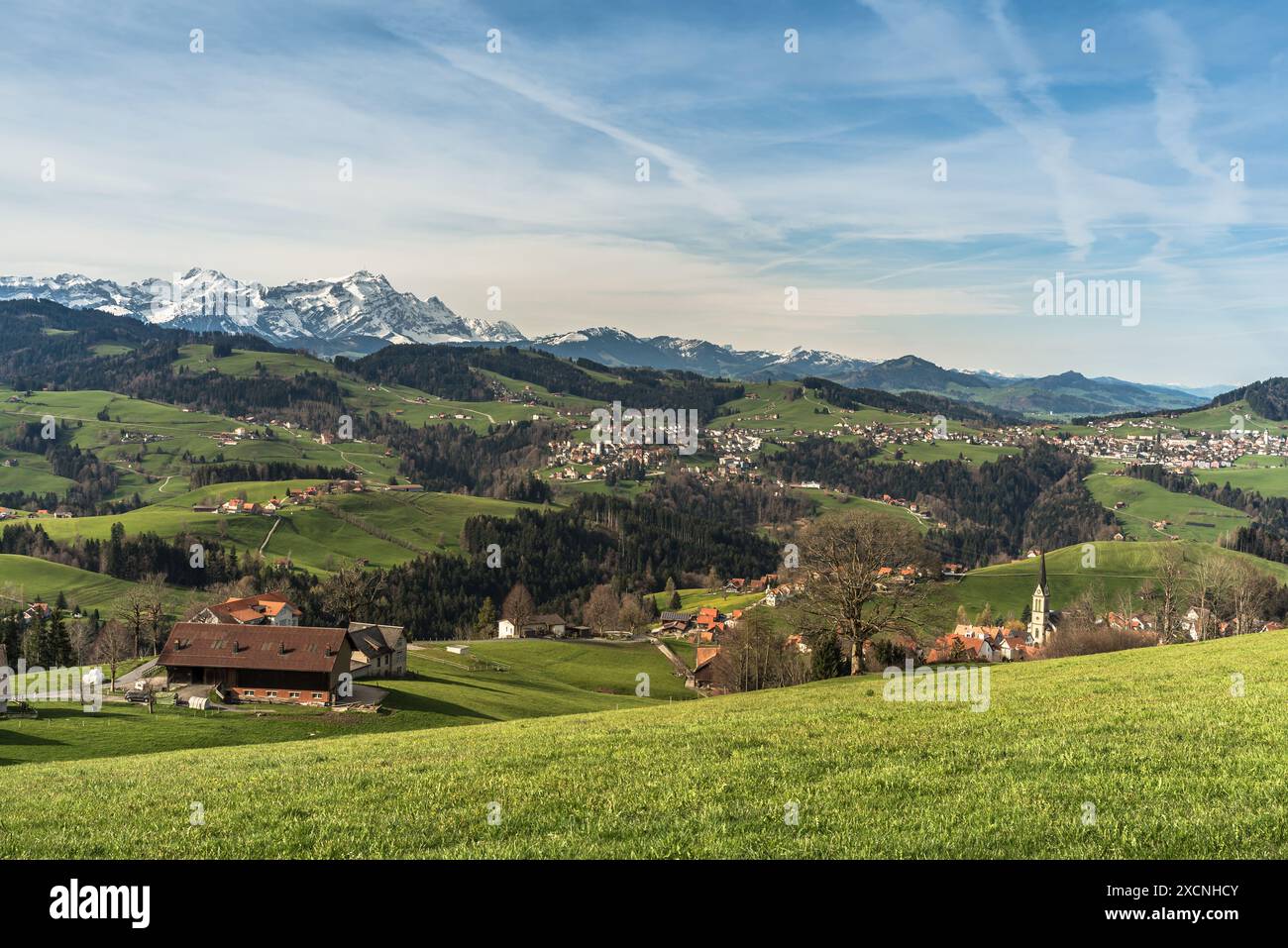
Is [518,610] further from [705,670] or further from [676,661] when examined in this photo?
[705,670]

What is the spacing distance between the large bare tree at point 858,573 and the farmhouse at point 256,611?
80040mm

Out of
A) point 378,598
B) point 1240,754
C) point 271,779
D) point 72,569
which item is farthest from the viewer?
point 72,569

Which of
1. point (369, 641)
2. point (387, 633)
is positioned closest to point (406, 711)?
point (369, 641)

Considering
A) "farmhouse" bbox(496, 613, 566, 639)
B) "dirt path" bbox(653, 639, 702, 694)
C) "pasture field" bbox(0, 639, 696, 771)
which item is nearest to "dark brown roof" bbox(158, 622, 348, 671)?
"pasture field" bbox(0, 639, 696, 771)

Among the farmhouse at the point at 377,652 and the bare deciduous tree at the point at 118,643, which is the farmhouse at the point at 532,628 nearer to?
the bare deciduous tree at the point at 118,643

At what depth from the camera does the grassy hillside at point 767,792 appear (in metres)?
11.2

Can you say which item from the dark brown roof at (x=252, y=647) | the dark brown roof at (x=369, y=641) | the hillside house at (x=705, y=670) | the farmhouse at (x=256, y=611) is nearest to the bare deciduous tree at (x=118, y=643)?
the farmhouse at (x=256, y=611)

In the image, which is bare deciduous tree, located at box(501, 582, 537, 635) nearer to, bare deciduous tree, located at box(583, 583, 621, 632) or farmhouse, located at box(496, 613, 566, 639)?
farmhouse, located at box(496, 613, 566, 639)

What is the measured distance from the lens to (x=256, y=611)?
114 m
